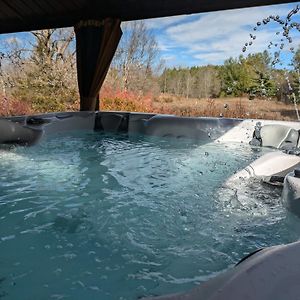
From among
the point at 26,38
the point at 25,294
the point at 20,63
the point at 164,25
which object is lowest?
the point at 25,294

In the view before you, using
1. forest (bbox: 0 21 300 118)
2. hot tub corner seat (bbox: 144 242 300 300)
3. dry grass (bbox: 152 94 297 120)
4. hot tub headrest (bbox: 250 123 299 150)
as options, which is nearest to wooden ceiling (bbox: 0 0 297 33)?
hot tub headrest (bbox: 250 123 299 150)

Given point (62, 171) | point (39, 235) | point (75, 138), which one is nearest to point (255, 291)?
point (39, 235)

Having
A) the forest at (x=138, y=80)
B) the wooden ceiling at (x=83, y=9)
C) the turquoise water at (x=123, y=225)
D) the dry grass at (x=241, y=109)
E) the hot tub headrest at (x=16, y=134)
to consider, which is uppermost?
the wooden ceiling at (x=83, y=9)

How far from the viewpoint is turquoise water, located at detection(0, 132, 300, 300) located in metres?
1.17

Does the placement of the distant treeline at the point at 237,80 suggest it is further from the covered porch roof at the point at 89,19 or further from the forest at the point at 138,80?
the covered porch roof at the point at 89,19

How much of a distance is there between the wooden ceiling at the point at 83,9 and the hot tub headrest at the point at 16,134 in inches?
82.4

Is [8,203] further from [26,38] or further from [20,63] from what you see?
[26,38]

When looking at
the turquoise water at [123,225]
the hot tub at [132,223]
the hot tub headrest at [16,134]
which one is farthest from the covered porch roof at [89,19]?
the turquoise water at [123,225]

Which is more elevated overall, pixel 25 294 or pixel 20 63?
pixel 20 63

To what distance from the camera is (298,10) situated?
3.90 metres

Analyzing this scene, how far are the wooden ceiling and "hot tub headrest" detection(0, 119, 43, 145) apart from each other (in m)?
2.09

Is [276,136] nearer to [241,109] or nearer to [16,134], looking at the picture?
[16,134]

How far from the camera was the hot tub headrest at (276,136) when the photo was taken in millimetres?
3670

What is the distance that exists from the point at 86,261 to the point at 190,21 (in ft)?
42.9
